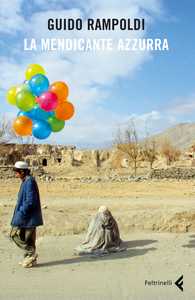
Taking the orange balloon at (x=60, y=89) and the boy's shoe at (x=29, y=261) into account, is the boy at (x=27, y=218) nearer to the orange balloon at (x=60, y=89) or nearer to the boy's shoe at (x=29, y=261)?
the boy's shoe at (x=29, y=261)

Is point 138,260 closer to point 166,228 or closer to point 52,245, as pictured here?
point 52,245

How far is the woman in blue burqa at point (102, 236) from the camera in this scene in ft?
26.5

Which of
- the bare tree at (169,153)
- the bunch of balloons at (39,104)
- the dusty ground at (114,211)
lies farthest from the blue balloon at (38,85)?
the bare tree at (169,153)

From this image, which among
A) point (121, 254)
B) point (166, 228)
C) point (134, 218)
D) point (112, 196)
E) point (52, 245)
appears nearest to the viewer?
point (121, 254)

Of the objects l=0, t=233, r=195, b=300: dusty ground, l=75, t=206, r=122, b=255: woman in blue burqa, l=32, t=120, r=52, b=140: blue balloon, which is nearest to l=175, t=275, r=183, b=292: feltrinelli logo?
l=0, t=233, r=195, b=300: dusty ground

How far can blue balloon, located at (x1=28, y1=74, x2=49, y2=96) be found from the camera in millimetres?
7945

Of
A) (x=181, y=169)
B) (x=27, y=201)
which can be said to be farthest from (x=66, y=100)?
(x=181, y=169)

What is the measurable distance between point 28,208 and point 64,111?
183 cm

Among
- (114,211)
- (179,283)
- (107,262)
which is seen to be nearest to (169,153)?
(114,211)

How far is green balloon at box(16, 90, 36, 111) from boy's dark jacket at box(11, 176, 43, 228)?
54.1 inches

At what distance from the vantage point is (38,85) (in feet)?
26.1

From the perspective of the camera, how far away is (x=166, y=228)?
10.6 metres

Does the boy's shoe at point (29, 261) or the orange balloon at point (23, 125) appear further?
the orange balloon at point (23, 125)

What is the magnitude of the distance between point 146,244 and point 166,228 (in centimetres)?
199
